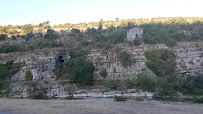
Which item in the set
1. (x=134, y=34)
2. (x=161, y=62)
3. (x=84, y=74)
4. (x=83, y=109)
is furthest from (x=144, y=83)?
(x=134, y=34)

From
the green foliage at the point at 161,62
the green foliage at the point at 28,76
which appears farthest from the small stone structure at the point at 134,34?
the green foliage at the point at 28,76

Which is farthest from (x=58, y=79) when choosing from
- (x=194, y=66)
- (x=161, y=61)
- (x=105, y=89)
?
(x=194, y=66)

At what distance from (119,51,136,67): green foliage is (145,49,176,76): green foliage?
3.46 metres

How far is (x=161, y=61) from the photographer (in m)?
39.1

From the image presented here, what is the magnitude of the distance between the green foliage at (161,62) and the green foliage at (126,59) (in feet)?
11.4

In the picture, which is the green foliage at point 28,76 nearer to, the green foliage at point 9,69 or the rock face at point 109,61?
the rock face at point 109,61

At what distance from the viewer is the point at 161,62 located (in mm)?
39094

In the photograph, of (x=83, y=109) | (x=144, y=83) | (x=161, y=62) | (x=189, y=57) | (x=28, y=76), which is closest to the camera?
(x=83, y=109)

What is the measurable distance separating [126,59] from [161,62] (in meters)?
7.57

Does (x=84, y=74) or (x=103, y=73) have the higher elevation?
(x=84, y=74)

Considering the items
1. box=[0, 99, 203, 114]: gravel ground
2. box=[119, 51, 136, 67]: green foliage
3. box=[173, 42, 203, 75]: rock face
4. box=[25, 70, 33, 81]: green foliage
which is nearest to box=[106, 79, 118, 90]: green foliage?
box=[119, 51, 136, 67]: green foliage

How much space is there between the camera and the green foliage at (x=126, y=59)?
39559 millimetres

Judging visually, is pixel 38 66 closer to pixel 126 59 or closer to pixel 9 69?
pixel 9 69

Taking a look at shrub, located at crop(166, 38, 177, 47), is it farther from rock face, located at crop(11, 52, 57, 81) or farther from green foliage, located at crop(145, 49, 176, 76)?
rock face, located at crop(11, 52, 57, 81)
